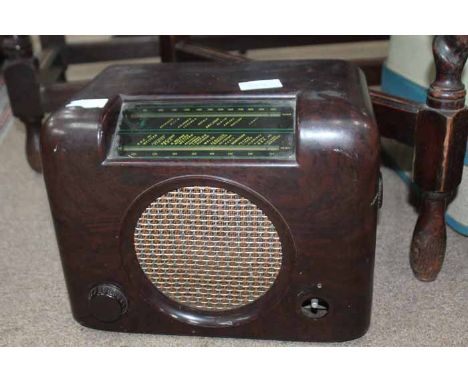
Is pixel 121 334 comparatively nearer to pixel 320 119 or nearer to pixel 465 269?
pixel 320 119

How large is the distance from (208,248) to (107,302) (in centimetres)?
21

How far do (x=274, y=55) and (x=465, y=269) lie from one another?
1.48 metres

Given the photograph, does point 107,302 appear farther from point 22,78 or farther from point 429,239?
point 22,78

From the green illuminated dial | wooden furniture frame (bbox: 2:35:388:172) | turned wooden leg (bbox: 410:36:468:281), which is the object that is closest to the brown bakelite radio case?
the green illuminated dial

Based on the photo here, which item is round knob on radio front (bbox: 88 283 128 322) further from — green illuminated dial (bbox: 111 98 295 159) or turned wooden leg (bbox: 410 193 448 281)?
turned wooden leg (bbox: 410 193 448 281)

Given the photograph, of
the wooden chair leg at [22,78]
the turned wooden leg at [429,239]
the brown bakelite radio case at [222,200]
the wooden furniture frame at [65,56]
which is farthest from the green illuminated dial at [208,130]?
the wooden chair leg at [22,78]

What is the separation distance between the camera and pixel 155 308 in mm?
1095

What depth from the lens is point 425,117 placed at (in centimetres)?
111

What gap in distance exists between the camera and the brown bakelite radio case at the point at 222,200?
94 cm

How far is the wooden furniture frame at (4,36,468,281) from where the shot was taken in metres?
1.08

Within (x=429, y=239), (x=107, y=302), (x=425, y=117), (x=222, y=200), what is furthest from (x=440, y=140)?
(x=107, y=302)

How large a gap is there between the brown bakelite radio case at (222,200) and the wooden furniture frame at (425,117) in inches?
5.8

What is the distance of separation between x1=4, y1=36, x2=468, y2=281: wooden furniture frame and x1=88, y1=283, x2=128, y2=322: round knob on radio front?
21.7 inches

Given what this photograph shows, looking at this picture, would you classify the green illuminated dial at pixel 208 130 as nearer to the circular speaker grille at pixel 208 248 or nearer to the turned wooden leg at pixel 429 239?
the circular speaker grille at pixel 208 248
